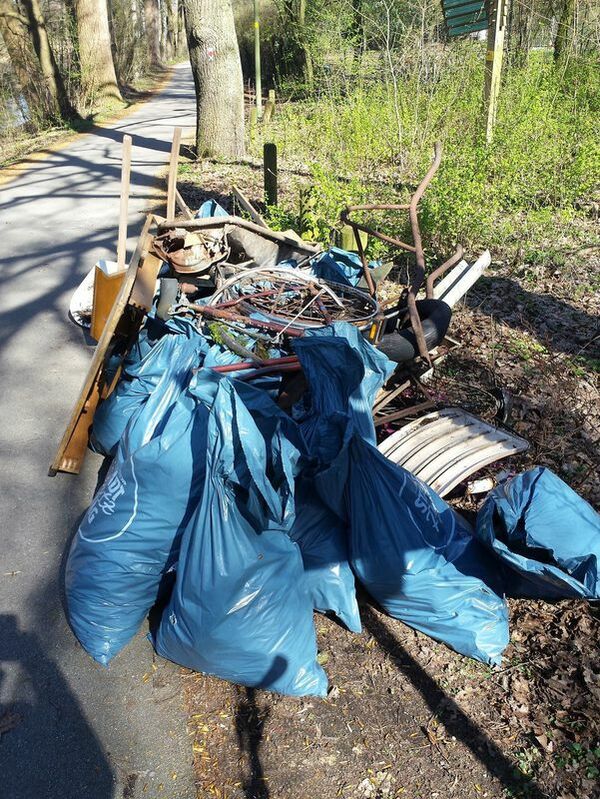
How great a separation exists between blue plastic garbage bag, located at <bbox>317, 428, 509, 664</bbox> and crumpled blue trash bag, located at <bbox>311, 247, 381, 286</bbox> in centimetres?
222

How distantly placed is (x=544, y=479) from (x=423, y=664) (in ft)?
2.73

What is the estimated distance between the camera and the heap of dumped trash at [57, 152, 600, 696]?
2.22 metres

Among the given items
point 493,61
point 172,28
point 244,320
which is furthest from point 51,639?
point 172,28

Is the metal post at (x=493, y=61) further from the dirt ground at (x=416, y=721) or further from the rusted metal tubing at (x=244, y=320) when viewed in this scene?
the dirt ground at (x=416, y=721)

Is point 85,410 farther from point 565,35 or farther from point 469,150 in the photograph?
point 565,35

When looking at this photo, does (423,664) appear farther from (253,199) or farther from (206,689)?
(253,199)

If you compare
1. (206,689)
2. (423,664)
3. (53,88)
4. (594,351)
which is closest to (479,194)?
(594,351)

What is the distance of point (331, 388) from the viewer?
2709 mm

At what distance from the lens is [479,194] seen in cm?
556

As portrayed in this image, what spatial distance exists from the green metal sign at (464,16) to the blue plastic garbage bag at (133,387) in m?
6.25

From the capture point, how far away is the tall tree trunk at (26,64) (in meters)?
13.3

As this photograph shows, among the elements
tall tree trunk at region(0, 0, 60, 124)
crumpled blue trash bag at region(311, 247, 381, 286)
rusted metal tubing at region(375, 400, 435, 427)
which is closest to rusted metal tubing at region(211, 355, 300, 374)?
rusted metal tubing at region(375, 400, 435, 427)

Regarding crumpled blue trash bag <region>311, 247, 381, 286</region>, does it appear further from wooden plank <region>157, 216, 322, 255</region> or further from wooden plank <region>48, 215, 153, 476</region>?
wooden plank <region>48, 215, 153, 476</region>

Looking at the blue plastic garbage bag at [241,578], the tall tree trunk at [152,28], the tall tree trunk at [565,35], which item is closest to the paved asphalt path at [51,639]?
the blue plastic garbage bag at [241,578]
